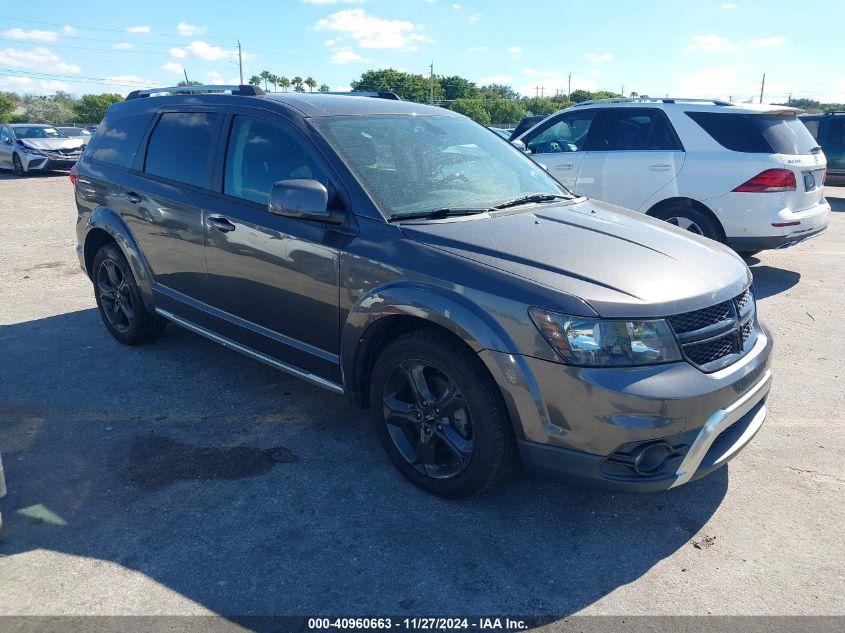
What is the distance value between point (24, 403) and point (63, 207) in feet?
35.3

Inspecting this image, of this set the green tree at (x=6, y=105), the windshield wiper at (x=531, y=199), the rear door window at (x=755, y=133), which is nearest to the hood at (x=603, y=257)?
the windshield wiper at (x=531, y=199)

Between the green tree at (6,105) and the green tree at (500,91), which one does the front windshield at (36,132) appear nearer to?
the green tree at (6,105)

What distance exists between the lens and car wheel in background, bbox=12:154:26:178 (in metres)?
20.6

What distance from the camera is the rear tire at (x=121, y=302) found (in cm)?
513

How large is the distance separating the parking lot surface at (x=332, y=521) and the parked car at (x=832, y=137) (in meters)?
11.3

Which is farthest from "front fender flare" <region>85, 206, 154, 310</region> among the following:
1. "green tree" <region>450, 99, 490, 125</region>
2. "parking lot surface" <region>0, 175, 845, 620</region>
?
"green tree" <region>450, 99, 490, 125</region>

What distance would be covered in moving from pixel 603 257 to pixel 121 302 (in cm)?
389

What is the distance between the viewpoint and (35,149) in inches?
797

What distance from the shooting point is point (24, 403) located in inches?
174

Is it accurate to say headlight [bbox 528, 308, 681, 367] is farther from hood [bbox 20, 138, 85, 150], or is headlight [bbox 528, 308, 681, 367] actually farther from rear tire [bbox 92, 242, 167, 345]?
hood [bbox 20, 138, 85, 150]

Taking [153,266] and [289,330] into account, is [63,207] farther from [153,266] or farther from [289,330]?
[289,330]

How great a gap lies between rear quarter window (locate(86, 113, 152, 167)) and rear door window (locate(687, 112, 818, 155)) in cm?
553

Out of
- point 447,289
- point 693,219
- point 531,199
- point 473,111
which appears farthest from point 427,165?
point 473,111

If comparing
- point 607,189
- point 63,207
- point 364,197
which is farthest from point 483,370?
point 63,207
